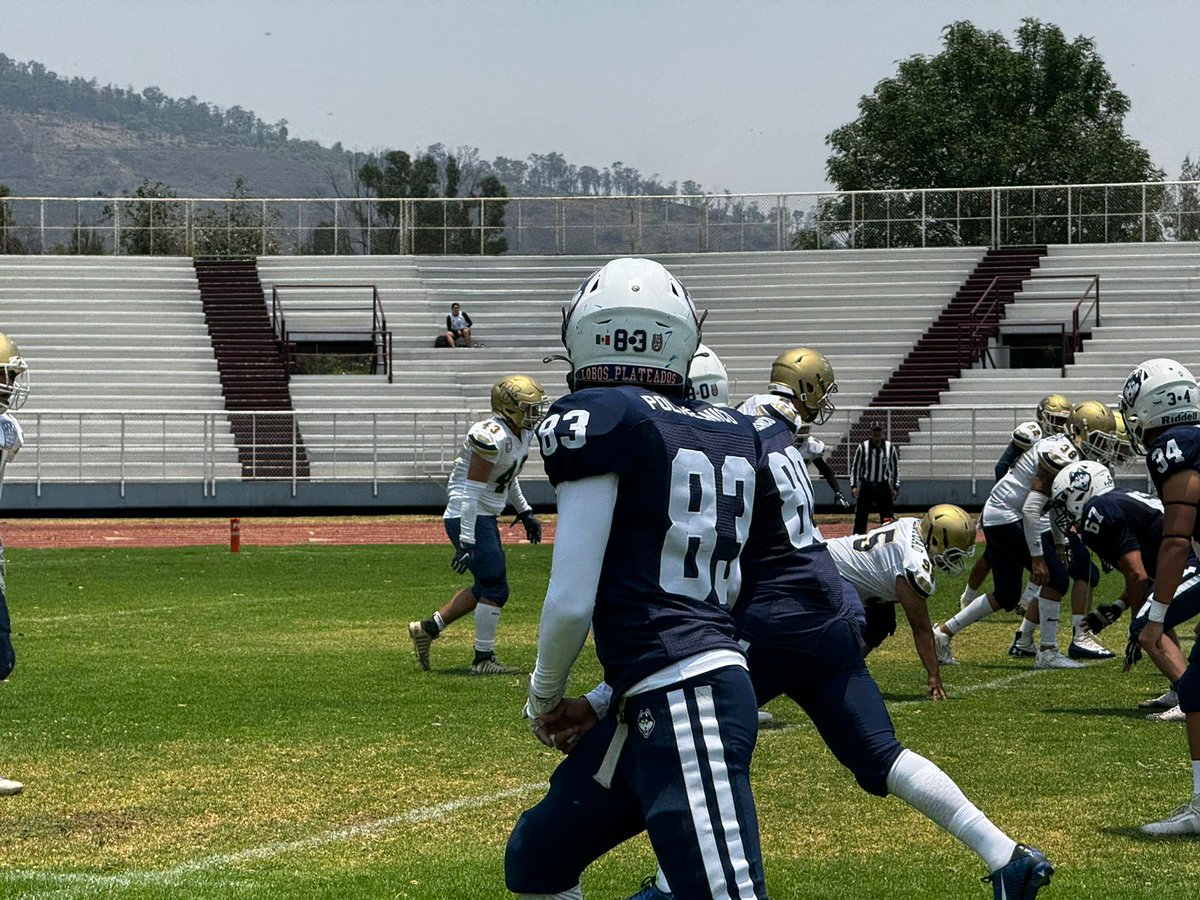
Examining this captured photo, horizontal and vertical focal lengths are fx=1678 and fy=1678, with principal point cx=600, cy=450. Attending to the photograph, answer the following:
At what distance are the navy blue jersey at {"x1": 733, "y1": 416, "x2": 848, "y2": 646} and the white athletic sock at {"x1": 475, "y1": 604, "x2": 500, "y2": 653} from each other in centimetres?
571

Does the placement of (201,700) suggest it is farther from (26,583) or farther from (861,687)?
(26,583)

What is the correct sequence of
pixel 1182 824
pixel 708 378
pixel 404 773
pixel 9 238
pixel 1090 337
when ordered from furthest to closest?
pixel 9 238
pixel 1090 337
pixel 708 378
pixel 404 773
pixel 1182 824

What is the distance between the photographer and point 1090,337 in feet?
106

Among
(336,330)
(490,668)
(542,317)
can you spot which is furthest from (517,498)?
(542,317)

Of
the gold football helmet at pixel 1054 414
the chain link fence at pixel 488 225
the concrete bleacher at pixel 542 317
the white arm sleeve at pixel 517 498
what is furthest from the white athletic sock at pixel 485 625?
the chain link fence at pixel 488 225

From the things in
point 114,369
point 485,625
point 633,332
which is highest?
point 633,332

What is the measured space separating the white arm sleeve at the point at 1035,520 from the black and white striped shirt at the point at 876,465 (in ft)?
42.5

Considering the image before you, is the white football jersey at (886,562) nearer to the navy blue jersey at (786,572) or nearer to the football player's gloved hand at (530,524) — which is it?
the navy blue jersey at (786,572)

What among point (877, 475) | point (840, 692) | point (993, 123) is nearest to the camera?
point (840, 692)

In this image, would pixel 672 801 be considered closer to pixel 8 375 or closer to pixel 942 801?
pixel 942 801

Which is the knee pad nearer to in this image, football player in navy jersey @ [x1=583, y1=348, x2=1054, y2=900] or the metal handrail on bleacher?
football player in navy jersey @ [x1=583, y1=348, x2=1054, y2=900]

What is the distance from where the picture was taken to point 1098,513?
33.9 ft

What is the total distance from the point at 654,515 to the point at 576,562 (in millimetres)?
224

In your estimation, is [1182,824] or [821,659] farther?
[1182,824]
